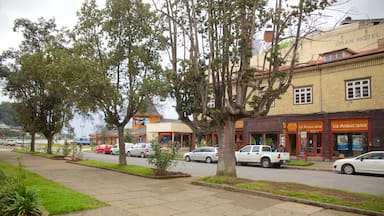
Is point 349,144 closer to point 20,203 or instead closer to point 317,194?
point 317,194

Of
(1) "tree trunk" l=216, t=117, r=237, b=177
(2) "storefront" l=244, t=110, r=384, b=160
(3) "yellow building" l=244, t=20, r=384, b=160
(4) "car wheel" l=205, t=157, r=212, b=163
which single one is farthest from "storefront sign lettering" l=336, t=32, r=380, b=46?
(1) "tree trunk" l=216, t=117, r=237, b=177

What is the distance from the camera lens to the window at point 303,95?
2751 cm

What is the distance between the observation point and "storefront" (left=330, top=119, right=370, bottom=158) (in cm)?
2402

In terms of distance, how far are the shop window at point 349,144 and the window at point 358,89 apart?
9.18 feet

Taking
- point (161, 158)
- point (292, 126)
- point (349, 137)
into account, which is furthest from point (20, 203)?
point (292, 126)

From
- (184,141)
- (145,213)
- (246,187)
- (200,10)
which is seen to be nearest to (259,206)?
(246,187)

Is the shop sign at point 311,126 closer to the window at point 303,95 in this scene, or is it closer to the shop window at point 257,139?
the window at point 303,95

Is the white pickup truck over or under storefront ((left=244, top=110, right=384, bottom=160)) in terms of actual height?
under

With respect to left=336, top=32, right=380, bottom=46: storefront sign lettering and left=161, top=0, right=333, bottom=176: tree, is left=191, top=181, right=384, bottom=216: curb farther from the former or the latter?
left=336, top=32, right=380, bottom=46: storefront sign lettering

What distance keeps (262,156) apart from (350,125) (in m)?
7.19

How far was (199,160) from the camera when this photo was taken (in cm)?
2838

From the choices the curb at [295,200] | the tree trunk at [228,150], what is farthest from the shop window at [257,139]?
the curb at [295,200]

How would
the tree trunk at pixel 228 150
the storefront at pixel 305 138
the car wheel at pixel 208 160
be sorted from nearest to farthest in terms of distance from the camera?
the tree trunk at pixel 228 150
the storefront at pixel 305 138
the car wheel at pixel 208 160

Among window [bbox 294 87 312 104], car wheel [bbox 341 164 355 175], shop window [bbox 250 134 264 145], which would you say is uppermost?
window [bbox 294 87 312 104]
